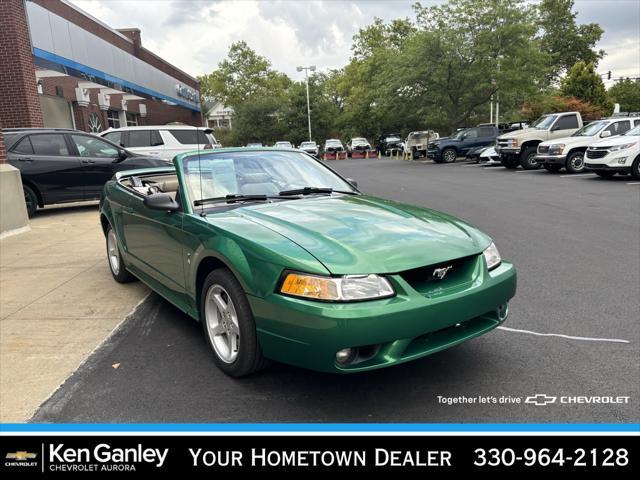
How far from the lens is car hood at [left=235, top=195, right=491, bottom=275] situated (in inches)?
111

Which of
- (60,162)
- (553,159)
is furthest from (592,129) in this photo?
(60,162)

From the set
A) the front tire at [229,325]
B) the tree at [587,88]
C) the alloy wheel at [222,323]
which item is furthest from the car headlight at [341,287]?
the tree at [587,88]

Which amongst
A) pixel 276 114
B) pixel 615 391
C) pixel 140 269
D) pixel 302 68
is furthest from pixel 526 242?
pixel 276 114

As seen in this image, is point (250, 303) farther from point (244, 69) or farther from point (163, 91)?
point (244, 69)

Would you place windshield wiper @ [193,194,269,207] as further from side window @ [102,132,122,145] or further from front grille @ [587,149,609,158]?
front grille @ [587,149,609,158]

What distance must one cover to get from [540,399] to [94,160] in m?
10.7

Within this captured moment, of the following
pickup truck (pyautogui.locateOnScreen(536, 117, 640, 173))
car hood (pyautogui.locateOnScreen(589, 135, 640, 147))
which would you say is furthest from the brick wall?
pickup truck (pyautogui.locateOnScreen(536, 117, 640, 173))

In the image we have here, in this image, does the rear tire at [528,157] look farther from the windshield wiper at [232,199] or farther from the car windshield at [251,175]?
the windshield wiper at [232,199]

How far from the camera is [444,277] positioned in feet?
Result: 9.82

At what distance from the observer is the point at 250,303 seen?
296 cm

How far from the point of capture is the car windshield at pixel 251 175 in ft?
13.1

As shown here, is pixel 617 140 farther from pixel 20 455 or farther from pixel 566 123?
pixel 20 455

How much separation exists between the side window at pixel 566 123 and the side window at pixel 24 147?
711 inches

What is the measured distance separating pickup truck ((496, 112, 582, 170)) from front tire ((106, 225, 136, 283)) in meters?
17.8
